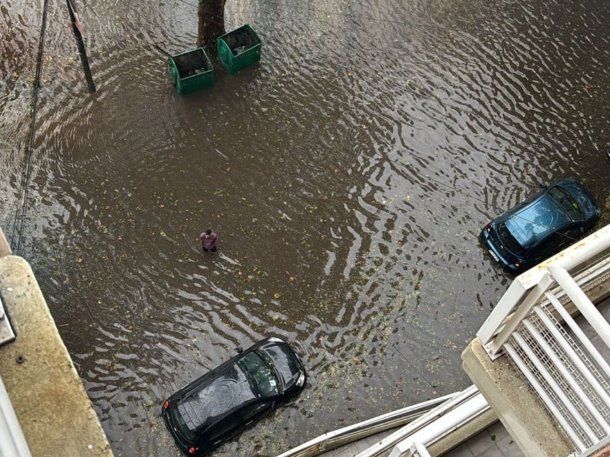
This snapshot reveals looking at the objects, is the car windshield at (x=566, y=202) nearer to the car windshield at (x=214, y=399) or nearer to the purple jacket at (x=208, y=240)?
the purple jacket at (x=208, y=240)

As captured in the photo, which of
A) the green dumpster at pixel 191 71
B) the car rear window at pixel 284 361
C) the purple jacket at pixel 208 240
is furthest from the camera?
the green dumpster at pixel 191 71

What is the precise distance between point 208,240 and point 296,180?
3.04 metres

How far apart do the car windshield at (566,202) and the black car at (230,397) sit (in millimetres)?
7216

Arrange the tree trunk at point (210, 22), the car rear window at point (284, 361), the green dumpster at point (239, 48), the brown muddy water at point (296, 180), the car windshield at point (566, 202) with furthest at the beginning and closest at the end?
the green dumpster at point (239, 48) < the tree trunk at point (210, 22) < the car windshield at point (566, 202) < the brown muddy water at point (296, 180) < the car rear window at point (284, 361)

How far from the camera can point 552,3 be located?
65.4 ft

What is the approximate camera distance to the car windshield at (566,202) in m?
13.5

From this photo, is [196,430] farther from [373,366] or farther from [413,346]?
[413,346]

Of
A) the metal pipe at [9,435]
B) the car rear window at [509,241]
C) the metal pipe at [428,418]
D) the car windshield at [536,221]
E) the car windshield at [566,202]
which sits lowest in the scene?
the metal pipe at [428,418]

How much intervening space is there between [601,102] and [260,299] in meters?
11.9

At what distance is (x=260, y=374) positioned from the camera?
11227 mm

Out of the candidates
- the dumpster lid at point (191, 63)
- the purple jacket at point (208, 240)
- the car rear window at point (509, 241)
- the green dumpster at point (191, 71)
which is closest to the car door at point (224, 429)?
the purple jacket at point (208, 240)

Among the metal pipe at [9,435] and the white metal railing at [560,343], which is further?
the white metal railing at [560,343]

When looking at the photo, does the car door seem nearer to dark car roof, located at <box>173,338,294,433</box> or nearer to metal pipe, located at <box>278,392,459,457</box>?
dark car roof, located at <box>173,338,294,433</box>

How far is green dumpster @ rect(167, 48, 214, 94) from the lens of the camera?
618 inches
